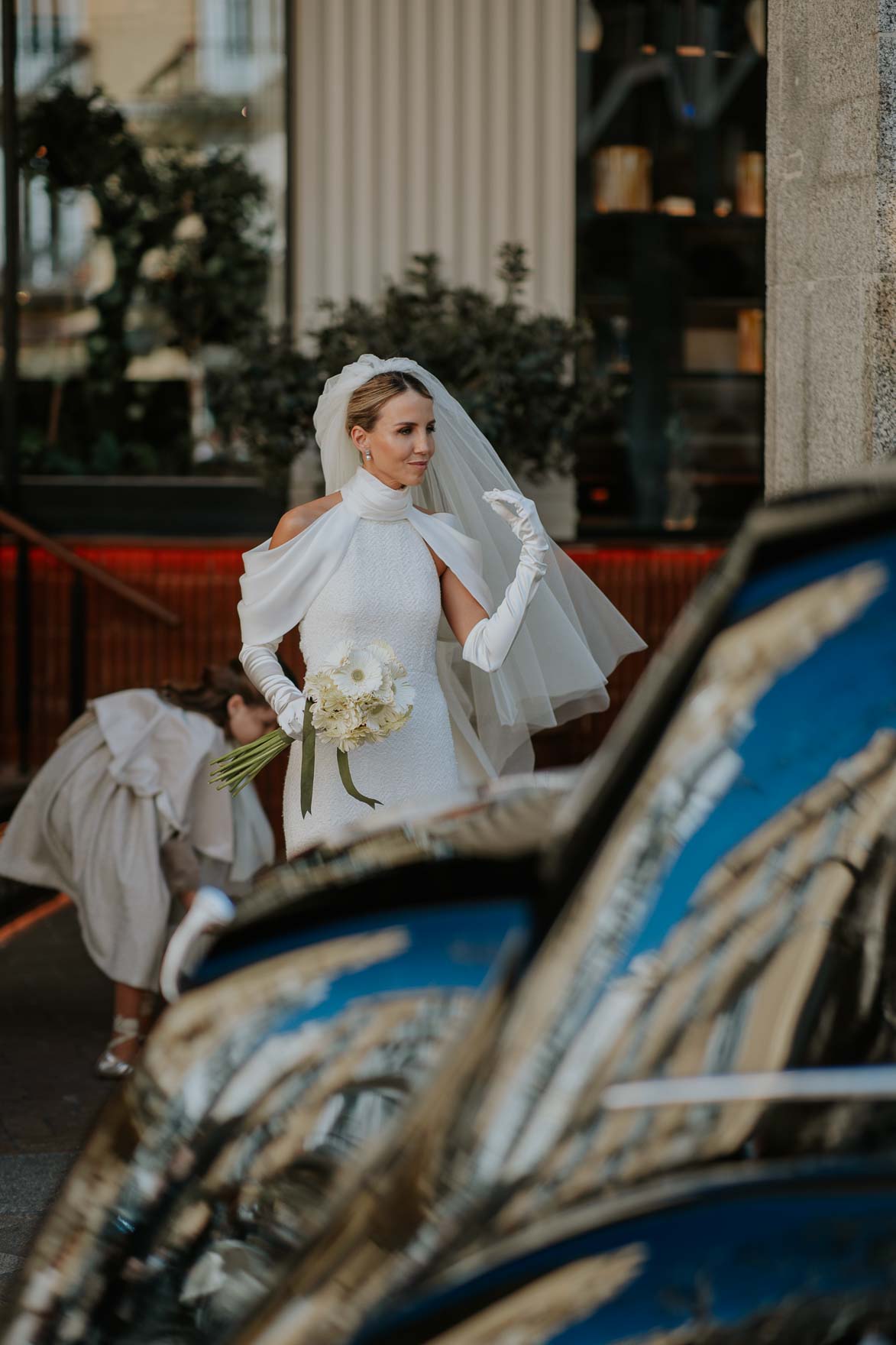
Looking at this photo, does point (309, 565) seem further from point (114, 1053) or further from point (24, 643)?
point (24, 643)

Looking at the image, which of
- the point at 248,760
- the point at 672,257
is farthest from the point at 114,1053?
the point at 672,257

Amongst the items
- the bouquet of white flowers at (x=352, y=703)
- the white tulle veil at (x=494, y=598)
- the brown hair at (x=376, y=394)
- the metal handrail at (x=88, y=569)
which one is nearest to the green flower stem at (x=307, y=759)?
the bouquet of white flowers at (x=352, y=703)

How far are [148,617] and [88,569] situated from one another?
0.50m

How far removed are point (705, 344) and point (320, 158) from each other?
2318 mm

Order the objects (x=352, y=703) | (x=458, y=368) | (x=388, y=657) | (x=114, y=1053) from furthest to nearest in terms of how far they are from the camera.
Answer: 1. (x=458, y=368)
2. (x=114, y=1053)
3. (x=388, y=657)
4. (x=352, y=703)

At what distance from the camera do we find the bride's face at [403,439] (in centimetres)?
479

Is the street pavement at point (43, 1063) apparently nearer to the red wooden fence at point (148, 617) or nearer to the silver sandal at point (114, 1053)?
the silver sandal at point (114, 1053)

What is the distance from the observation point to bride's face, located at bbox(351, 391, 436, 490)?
4.79 meters

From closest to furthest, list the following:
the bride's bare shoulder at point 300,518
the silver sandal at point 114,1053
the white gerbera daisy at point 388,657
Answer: the white gerbera daisy at point 388,657, the bride's bare shoulder at point 300,518, the silver sandal at point 114,1053

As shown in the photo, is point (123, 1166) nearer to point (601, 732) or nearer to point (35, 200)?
point (601, 732)

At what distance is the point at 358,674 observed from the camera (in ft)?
15.1

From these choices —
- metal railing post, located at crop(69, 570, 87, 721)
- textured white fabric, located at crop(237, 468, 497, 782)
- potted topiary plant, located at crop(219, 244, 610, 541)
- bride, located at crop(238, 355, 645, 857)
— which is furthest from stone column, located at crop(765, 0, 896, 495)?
metal railing post, located at crop(69, 570, 87, 721)

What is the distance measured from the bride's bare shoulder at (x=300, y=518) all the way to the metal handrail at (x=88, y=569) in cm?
356

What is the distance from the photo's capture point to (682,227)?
9.47 meters
